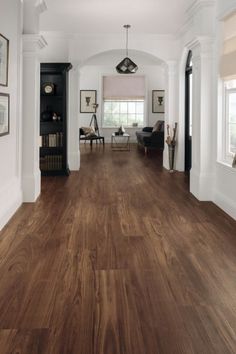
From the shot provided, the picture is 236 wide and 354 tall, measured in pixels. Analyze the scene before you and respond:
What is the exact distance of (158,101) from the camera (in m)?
15.5

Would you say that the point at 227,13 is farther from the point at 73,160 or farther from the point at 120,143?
the point at 120,143

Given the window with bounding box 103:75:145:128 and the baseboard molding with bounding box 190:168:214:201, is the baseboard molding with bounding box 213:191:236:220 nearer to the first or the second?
the baseboard molding with bounding box 190:168:214:201

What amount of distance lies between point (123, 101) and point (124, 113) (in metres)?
0.48

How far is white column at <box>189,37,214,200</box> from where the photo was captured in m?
5.34

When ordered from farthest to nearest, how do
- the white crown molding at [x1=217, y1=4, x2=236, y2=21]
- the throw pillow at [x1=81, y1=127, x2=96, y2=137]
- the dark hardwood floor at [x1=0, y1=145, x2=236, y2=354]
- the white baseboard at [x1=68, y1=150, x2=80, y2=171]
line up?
the throw pillow at [x1=81, y1=127, x2=96, y2=137] < the white baseboard at [x1=68, y1=150, x2=80, y2=171] < the white crown molding at [x1=217, y1=4, x2=236, y2=21] < the dark hardwood floor at [x1=0, y1=145, x2=236, y2=354]

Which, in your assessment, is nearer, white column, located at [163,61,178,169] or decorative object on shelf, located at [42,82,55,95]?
decorative object on shelf, located at [42,82,55,95]

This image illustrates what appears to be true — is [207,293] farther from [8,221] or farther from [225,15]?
[225,15]

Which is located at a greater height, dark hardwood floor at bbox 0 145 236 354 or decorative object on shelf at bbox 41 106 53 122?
decorative object on shelf at bbox 41 106 53 122

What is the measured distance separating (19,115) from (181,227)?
8.29 feet

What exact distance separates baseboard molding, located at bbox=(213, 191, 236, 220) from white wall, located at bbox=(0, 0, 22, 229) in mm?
2578

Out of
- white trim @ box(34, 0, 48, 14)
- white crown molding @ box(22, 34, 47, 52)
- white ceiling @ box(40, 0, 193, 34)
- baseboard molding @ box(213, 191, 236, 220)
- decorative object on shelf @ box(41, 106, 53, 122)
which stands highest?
white ceiling @ box(40, 0, 193, 34)

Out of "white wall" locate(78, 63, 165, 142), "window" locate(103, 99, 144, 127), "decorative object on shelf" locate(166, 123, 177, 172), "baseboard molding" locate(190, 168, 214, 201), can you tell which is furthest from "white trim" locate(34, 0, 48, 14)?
"window" locate(103, 99, 144, 127)

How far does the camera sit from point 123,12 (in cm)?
632

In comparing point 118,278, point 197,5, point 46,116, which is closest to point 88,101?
point 46,116
